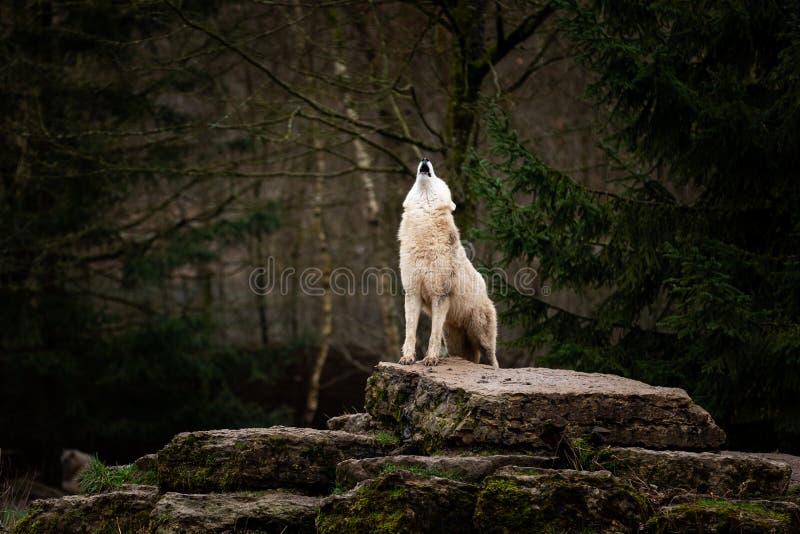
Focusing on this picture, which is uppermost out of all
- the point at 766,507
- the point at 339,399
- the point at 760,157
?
the point at 760,157

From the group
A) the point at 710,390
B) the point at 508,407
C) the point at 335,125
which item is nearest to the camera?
the point at 508,407

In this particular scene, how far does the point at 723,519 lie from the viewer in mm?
5047

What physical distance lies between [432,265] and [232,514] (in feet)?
9.42

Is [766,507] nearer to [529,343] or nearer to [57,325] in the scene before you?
[529,343]

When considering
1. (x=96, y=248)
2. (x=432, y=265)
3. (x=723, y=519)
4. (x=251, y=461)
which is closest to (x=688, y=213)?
(x=432, y=265)

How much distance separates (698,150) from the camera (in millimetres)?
9289

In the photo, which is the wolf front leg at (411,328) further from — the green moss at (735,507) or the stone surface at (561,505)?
the green moss at (735,507)

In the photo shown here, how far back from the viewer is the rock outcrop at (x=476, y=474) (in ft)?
16.9

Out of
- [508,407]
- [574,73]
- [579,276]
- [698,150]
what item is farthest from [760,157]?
[574,73]

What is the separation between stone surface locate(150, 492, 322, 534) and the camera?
5.62 metres

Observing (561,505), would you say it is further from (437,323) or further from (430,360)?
(437,323)

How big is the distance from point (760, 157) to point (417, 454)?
17.9 feet

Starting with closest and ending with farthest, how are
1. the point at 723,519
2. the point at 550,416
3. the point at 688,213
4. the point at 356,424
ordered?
the point at 723,519
the point at 550,416
the point at 356,424
the point at 688,213

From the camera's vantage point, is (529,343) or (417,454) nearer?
(417,454)
